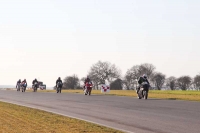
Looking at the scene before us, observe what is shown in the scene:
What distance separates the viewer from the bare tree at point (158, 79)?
139962 mm

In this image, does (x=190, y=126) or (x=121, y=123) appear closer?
(x=190, y=126)

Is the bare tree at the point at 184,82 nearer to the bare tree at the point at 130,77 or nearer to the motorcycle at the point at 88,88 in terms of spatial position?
the bare tree at the point at 130,77

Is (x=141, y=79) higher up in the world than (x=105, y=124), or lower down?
higher up

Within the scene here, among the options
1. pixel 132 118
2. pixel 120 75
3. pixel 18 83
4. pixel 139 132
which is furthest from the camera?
pixel 120 75

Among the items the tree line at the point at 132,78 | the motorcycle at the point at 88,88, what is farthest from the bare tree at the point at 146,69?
the motorcycle at the point at 88,88

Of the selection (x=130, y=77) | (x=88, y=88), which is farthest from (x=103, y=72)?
(x=88, y=88)

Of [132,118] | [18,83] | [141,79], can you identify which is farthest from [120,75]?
[132,118]

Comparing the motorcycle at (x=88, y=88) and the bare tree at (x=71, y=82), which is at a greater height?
the bare tree at (x=71, y=82)

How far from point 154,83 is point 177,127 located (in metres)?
129

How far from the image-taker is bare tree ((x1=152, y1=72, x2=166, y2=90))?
13996 cm

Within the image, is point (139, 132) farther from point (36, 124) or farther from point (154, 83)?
point (154, 83)

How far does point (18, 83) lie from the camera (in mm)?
63500

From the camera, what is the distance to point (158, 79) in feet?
462

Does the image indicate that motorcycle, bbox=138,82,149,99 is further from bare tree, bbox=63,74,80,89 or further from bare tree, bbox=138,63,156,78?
bare tree, bbox=63,74,80,89
